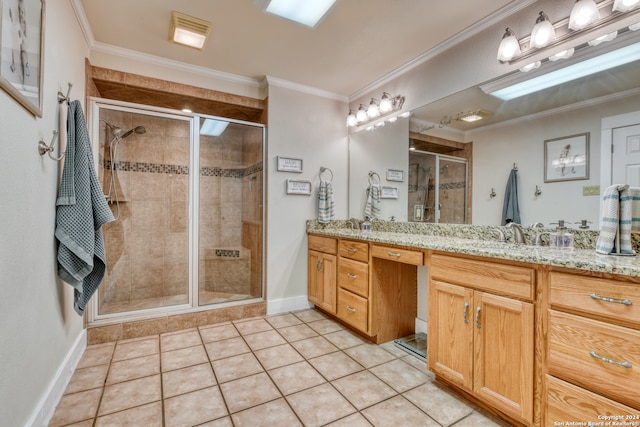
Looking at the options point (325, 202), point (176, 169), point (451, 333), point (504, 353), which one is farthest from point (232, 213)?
point (504, 353)

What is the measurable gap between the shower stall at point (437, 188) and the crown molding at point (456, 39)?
0.78 metres

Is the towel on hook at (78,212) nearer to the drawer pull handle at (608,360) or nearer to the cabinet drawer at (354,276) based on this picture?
the cabinet drawer at (354,276)

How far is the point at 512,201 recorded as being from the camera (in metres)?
1.93

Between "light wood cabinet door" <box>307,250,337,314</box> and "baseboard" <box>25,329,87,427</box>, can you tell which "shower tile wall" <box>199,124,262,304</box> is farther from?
"baseboard" <box>25,329,87,427</box>

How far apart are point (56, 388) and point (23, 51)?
A: 5.50ft

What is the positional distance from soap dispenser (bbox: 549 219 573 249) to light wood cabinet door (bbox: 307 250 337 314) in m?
1.61

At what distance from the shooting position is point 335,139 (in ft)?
11.1

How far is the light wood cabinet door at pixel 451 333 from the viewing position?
60.8 inches

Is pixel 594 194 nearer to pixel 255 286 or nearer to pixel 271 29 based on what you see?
pixel 271 29

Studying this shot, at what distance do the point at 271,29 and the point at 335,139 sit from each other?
4.65 feet

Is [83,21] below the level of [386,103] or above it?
above

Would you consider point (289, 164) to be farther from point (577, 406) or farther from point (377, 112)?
point (577, 406)

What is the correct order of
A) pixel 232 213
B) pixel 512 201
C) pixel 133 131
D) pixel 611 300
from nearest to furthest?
1. pixel 611 300
2. pixel 512 201
3. pixel 133 131
4. pixel 232 213

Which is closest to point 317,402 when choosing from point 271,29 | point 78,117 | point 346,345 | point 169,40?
point 346,345
